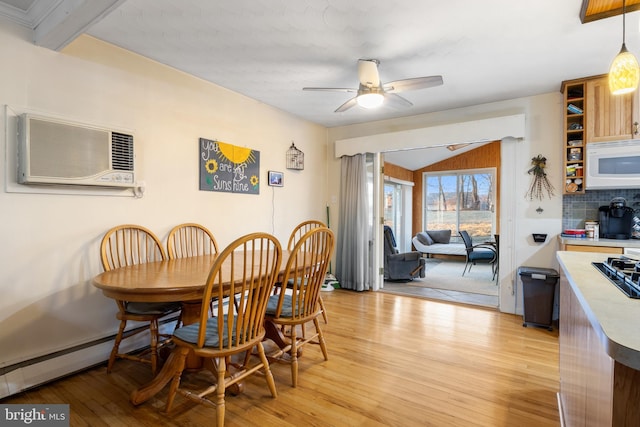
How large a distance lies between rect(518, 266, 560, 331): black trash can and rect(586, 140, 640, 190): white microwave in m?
0.93

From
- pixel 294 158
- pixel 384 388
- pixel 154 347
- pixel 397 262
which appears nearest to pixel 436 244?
pixel 397 262

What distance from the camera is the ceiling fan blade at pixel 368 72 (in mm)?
2621

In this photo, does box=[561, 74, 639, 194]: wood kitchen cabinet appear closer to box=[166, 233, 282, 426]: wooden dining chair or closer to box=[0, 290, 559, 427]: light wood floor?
box=[0, 290, 559, 427]: light wood floor

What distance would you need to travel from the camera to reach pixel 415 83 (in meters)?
2.54

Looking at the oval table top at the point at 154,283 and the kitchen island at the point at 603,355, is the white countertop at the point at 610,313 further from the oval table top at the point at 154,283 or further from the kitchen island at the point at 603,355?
the oval table top at the point at 154,283

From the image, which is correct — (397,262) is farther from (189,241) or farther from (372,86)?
(189,241)

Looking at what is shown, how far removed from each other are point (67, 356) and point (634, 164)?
4.77m

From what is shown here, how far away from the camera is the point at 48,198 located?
7.12 ft

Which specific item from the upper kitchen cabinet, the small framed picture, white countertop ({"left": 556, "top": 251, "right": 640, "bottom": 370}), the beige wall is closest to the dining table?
the beige wall

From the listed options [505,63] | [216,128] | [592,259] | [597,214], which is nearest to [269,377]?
[592,259]

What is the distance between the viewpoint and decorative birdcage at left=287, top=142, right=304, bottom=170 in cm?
427

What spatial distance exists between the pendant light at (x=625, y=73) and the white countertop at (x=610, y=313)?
0.88 meters

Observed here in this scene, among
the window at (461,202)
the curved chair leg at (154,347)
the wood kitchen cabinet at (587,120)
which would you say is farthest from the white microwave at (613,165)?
the window at (461,202)

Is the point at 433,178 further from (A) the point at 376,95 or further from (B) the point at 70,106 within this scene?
(B) the point at 70,106
